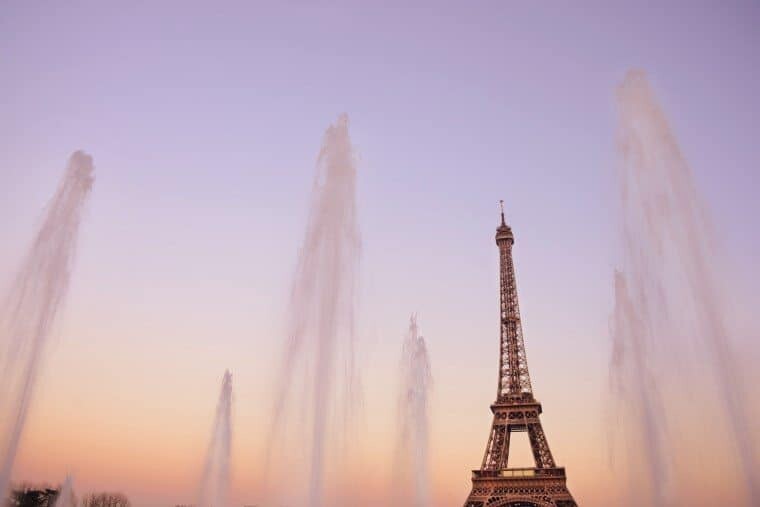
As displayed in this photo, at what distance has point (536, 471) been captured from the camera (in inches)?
2411

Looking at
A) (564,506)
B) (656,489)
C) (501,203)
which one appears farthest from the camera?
(501,203)

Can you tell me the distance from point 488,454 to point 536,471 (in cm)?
584

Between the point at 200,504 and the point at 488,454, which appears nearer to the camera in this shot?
the point at 200,504

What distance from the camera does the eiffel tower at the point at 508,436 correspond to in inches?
2384

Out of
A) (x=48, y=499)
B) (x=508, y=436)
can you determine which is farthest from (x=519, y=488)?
(x=48, y=499)

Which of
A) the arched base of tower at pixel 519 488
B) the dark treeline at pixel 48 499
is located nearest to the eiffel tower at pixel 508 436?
the arched base of tower at pixel 519 488

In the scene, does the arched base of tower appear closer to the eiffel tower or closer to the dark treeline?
the eiffel tower

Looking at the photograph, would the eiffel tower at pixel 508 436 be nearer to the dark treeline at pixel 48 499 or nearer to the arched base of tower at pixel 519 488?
the arched base of tower at pixel 519 488

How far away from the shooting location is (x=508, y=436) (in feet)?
220

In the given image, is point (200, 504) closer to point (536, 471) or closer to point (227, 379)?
point (227, 379)

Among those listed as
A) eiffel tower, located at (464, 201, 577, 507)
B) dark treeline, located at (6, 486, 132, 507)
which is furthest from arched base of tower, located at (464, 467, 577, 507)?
dark treeline, located at (6, 486, 132, 507)

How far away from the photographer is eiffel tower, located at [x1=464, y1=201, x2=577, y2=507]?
60.6m

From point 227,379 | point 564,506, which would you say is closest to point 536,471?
point 564,506

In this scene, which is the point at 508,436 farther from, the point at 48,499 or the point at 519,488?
the point at 48,499
